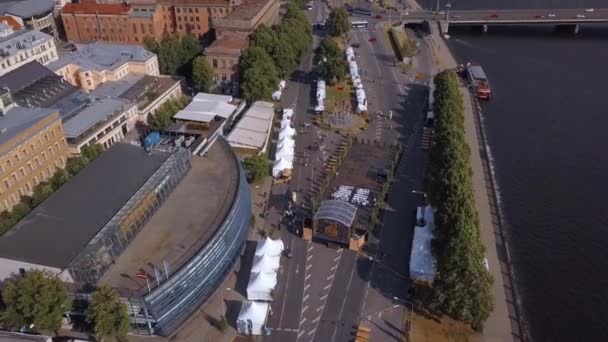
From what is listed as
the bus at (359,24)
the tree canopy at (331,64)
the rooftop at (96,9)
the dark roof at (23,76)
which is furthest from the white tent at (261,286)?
the bus at (359,24)

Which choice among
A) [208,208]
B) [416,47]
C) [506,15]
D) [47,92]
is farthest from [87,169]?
[506,15]

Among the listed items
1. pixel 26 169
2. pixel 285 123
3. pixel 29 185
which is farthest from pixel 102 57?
pixel 285 123

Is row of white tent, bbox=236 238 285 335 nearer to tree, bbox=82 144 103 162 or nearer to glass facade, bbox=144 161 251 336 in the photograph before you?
glass facade, bbox=144 161 251 336

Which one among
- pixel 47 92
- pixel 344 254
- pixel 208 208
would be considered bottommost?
pixel 344 254

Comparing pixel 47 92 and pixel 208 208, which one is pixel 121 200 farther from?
pixel 47 92

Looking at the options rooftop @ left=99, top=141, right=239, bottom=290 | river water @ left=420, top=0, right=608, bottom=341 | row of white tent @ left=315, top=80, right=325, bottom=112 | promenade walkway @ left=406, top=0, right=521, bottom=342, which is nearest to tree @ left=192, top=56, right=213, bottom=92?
row of white tent @ left=315, top=80, right=325, bottom=112

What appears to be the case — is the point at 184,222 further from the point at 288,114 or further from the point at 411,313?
the point at 288,114
